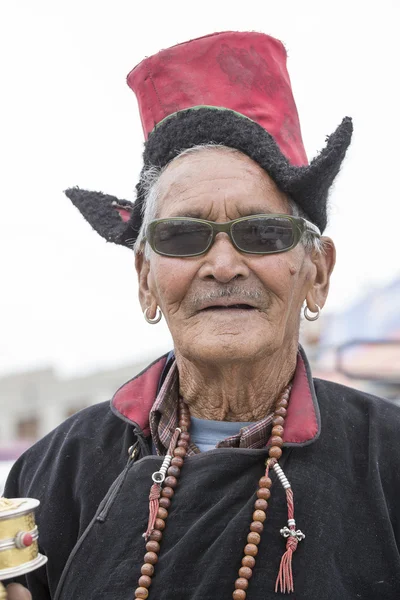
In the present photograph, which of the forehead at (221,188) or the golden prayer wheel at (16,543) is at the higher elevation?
the forehead at (221,188)

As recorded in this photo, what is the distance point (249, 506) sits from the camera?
2127 millimetres

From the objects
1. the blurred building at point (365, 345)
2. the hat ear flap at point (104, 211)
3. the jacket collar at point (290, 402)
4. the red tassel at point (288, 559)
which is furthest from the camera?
the blurred building at point (365, 345)

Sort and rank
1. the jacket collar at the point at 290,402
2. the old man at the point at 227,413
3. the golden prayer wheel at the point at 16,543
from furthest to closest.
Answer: the jacket collar at the point at 290,402 → the old man at the point at 227,413 → the golden prayer wheel at the point at 16,543

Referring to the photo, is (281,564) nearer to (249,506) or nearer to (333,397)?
(249,506)

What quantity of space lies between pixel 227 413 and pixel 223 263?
575 millimetres

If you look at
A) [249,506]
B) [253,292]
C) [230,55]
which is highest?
[230,55]

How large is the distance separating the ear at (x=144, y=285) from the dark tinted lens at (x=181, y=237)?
262 mm

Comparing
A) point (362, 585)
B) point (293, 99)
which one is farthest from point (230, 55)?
point (362, 585)

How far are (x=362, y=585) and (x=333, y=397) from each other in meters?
0.66

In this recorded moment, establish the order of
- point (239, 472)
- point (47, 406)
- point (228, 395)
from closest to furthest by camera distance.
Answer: point (239, 472)
point (228, 395)
point (47, 406)

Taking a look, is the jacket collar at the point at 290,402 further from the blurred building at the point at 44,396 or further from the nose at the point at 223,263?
the blurred building at the point at 44,396

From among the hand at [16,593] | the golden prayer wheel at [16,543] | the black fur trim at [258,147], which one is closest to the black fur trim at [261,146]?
the black fur trim at [258,147]

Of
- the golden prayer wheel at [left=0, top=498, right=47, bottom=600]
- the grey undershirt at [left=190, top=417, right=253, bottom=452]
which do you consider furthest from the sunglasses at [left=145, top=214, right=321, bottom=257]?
the golden prayer wheel at [left=0, top=498, right=47, bottom=600]

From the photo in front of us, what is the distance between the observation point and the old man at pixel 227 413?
2.08m
